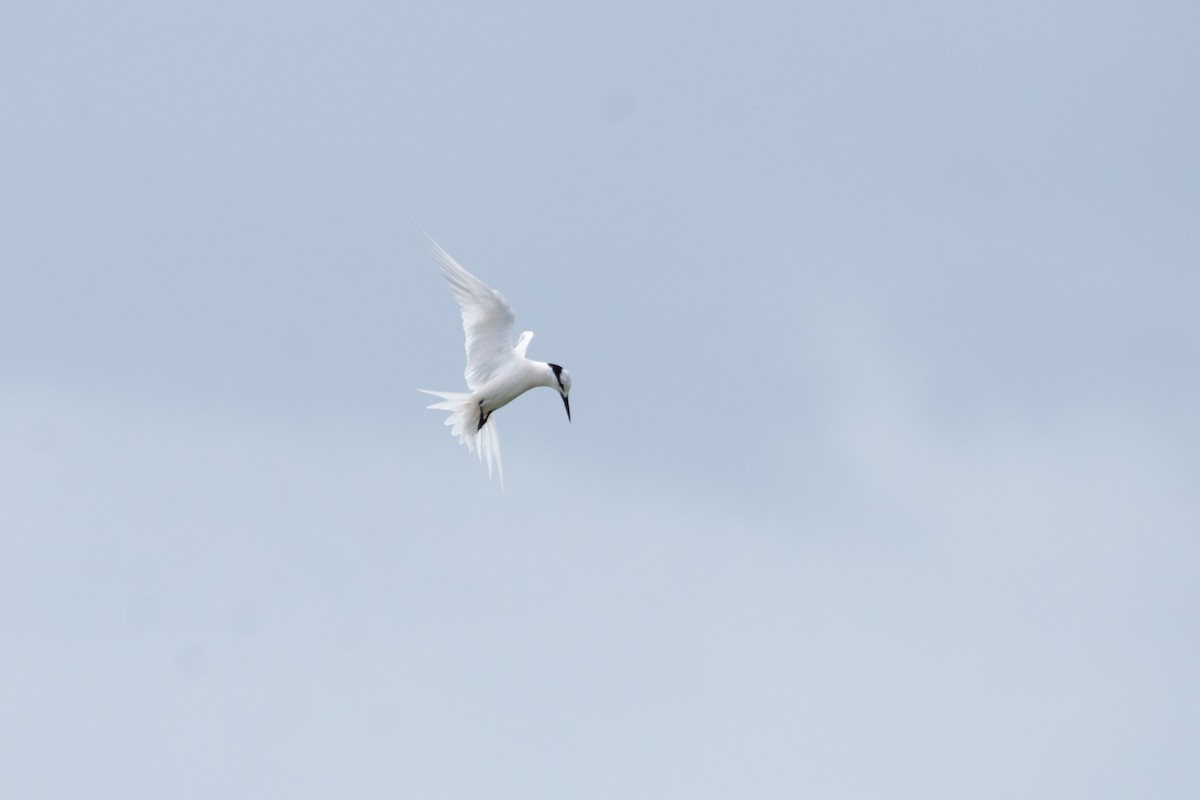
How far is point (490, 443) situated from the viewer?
7488cm

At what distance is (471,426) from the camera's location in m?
74.5

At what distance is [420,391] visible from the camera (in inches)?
2896

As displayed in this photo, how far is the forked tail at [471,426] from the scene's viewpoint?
7406 centimetres

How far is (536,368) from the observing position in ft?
Answer: 244

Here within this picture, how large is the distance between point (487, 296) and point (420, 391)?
1686mm

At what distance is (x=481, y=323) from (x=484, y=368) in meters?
0.70

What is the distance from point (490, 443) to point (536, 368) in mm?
1416

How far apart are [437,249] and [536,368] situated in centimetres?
273

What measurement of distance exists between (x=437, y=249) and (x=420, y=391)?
2231 millimetres

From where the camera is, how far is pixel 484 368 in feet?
243

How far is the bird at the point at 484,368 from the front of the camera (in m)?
73.6

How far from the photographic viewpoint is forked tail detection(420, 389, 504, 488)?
74062 millimetres

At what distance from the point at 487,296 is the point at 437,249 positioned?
130 cm

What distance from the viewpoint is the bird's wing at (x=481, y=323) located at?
241 ft
